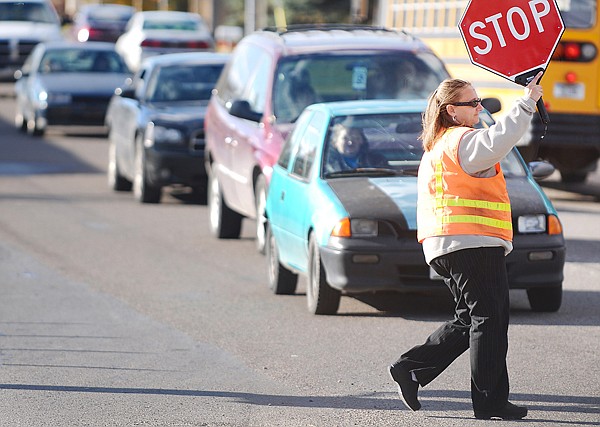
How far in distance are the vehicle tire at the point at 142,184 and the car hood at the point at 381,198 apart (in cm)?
699

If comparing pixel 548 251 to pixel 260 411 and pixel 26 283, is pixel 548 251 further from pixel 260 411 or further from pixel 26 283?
pixel 26 283

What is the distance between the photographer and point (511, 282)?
9.69m

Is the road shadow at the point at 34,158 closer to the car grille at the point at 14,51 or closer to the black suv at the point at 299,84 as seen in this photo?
the black suv at the point at 299,84

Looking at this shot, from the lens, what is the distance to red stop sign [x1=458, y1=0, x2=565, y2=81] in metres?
7.05

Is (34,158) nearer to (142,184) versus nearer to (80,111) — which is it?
(80,111)

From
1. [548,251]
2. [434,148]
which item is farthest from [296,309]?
[434,148]

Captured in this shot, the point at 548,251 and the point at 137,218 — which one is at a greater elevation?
the point at 548,251

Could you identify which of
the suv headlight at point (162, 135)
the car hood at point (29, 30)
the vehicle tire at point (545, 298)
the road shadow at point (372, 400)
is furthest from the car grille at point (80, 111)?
the road shadow at point (372, 400)

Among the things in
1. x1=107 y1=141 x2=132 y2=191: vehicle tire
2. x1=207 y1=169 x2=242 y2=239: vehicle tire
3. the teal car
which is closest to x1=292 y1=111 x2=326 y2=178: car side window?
the teal car

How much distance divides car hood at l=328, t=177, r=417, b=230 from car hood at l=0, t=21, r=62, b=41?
26.1 meters

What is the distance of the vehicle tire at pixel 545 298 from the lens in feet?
32.9

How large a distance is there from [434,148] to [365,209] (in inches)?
113

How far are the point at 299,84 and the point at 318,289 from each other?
362 cm

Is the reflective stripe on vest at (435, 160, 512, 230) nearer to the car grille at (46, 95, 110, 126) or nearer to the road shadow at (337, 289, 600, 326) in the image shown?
the road shadow at (337, 289, 600, 326)
